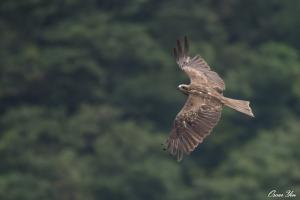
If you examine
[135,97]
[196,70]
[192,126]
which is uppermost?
[135,97]

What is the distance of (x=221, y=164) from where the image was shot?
1640 inches

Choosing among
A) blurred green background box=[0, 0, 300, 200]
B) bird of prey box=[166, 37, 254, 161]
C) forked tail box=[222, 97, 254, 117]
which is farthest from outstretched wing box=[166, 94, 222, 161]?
blurred green background box=[0, 0, 300, 200]

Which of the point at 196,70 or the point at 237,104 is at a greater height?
the point at 196,70

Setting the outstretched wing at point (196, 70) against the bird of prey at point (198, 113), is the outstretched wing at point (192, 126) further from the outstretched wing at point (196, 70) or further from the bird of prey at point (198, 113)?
the outstretched wing at point (196, 70)

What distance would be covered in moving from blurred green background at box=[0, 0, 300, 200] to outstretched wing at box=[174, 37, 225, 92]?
14.2 metres

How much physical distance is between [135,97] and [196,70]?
71.0 feet

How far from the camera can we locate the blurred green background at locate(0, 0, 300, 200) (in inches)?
1547

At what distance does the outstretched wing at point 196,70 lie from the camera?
2132 centimetres

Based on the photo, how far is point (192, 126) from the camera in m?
19.9

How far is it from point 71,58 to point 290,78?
639 centimetres

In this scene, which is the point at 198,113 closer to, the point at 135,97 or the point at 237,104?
the point at 237,104

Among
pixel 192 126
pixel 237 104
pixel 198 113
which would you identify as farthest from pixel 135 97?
pixel 192 126

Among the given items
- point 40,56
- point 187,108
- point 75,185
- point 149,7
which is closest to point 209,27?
point 149,7

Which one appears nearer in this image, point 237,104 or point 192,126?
point 192,126
